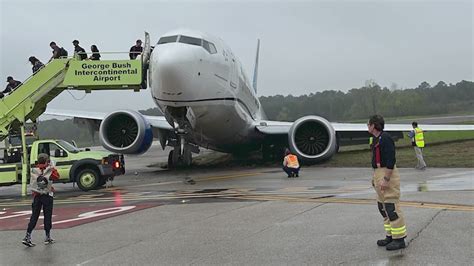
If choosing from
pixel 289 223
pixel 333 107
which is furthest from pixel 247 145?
pixel 333 107

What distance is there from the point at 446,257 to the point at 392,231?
0.73 metres

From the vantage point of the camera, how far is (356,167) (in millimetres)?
19125

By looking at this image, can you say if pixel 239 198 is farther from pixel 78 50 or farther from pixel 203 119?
pixel 78 50

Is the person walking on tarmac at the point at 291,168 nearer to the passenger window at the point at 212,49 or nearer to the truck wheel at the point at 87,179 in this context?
the passenger window at the point at 212,49

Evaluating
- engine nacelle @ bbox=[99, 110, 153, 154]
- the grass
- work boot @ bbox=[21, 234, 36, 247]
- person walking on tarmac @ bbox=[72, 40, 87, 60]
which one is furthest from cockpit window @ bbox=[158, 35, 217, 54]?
work boot @ bbox=[21, 234, 36, 247]

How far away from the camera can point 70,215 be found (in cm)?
1035

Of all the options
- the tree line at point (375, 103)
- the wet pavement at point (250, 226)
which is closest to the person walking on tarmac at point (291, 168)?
the wet pavement at point (250, 226)

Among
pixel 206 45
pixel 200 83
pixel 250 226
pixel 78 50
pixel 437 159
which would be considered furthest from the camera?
pixel 437 159

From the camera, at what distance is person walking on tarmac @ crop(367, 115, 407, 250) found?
19.9ft

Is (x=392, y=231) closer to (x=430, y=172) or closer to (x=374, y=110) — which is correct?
(x=430, y=172)

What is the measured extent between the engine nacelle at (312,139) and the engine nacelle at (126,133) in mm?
6072

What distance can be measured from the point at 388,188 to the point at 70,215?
6.91 m

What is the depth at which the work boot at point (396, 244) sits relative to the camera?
5.94 metres

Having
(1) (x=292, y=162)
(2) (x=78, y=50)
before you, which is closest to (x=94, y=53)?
(2) (x=78, y=50)
